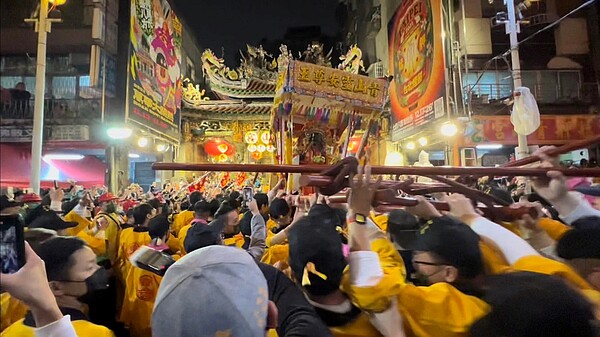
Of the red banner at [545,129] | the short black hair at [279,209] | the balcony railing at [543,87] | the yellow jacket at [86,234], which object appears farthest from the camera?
the balcony railing at [543,87]

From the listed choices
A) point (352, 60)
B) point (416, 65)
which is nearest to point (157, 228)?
point (416, 65)

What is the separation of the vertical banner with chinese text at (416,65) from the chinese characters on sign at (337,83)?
2.46 m

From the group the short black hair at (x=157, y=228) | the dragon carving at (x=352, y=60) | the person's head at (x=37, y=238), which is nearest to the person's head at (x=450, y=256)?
the person's head at (x=37, y=238)

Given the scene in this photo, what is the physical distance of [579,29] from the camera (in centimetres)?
1498

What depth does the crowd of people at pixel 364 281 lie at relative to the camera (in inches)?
45.4

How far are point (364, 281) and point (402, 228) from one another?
4.15 feet

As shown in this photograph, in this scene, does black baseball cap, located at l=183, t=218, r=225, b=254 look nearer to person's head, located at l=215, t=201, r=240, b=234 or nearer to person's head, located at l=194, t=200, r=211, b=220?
person's head, located at l=215, t=201, r=240, b=234

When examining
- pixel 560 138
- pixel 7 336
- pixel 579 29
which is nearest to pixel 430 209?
pixel 7 336

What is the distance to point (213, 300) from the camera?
3.77ft

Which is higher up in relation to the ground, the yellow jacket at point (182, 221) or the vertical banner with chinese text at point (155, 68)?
the vertical banner with chinese text at point (155, 68)

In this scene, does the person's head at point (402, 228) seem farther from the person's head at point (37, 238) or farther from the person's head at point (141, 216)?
the person's head at point (141, 216)

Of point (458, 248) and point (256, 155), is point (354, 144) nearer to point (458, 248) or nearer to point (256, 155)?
point (256, 155)

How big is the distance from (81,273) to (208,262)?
1.12 m

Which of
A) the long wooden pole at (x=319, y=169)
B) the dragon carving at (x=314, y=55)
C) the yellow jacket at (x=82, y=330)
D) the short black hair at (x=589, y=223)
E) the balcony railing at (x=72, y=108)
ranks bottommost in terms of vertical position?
the yellow jacket at (x=82, y=330)
